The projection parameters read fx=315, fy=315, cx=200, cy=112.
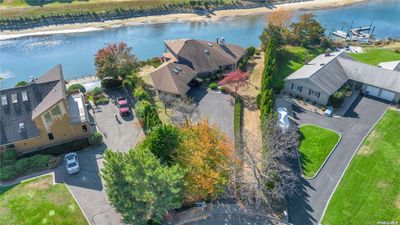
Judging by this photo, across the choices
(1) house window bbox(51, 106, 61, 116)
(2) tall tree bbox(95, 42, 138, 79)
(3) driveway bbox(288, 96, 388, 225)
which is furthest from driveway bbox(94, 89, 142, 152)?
(3) driveway bbox(288, 96, 388, 225)

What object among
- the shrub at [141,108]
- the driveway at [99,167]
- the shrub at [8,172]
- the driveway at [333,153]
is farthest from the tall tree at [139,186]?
the shrub at [8,172]

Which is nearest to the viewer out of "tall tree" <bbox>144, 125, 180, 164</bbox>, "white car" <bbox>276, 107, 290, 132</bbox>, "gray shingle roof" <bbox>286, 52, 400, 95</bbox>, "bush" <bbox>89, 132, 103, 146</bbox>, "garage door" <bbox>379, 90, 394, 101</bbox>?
"tall tree" <bbox>144, 125, 180, 164</bbox>

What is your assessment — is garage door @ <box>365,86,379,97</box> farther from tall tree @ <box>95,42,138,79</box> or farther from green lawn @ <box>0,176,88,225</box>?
green lawn @ <box>0,176,88,225</box>

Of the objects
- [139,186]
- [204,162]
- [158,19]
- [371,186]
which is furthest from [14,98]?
[158,19]

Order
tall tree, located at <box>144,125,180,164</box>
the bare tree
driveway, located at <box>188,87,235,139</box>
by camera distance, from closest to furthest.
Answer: tall tree, located at <box>144,125,180,164</box> → the bare tree → driveway, located at <box>188,87,235,139</box>

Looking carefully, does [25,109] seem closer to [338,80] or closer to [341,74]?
[338,80]

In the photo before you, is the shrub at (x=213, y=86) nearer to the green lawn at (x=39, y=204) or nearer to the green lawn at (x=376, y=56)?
the green lawn at (x=39, y=204)
